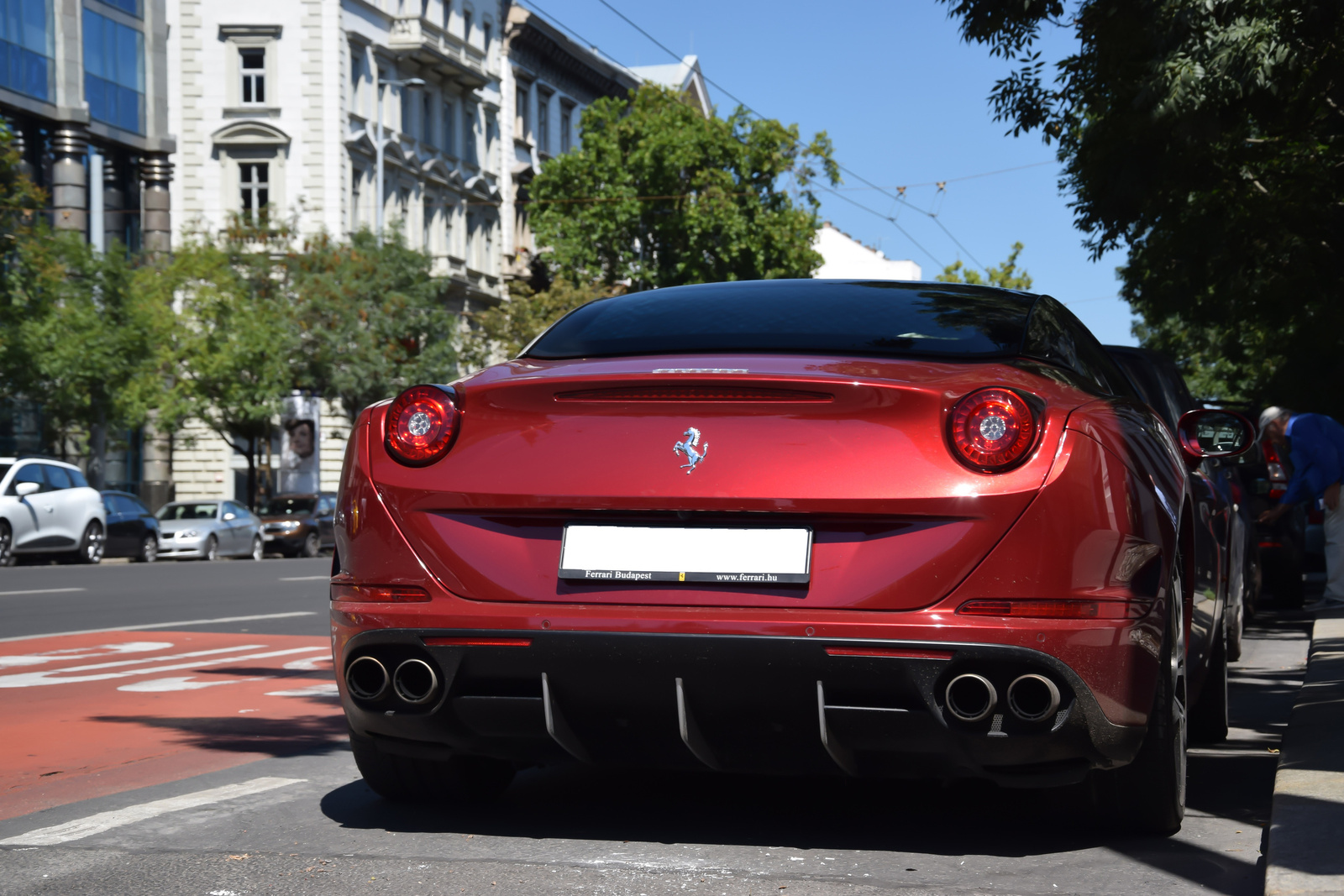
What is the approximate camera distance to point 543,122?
217 feet

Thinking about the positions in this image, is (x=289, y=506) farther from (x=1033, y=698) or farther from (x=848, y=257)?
(x=848, y=257)

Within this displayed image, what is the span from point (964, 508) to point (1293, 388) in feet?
69.2

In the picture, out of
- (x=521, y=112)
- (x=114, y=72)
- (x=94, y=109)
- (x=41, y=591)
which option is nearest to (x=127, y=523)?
(x=94, y=109)

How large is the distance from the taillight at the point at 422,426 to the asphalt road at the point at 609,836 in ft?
3.31

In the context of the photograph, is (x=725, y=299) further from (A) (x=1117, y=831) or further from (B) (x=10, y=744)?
(B) (x=10, y=744)

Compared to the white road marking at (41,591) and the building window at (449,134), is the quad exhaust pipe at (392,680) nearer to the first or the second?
the white road marking at (41,591)

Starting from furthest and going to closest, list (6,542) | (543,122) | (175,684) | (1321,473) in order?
(543,122), (6,542), (1321,473), (175,684)

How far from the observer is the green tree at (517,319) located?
174 ft

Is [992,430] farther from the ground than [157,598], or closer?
farther from the ground

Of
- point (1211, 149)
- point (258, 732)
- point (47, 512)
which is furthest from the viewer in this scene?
point (47, 512)

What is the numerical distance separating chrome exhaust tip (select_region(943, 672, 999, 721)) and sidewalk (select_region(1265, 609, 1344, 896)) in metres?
0.70

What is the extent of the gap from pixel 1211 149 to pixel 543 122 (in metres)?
50.8

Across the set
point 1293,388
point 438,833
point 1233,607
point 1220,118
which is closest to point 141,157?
point 1293,388

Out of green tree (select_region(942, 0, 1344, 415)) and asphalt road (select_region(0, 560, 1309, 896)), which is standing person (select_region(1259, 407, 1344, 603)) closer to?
green tree (select_region(942, 0, 1344, 415))
